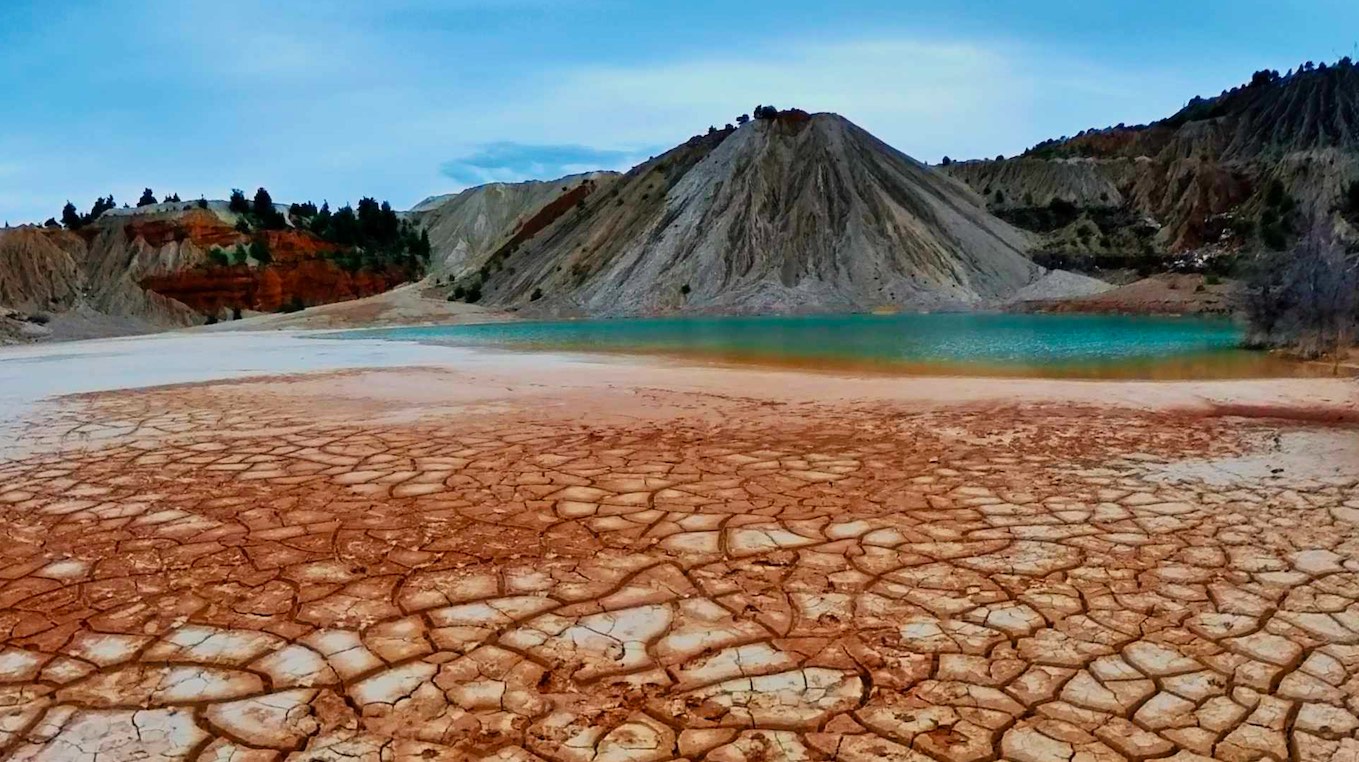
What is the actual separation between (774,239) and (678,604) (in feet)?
154

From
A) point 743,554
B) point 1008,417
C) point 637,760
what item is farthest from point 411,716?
point 1008,417

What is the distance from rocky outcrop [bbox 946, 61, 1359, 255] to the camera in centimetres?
5478

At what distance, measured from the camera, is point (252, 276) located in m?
62.1

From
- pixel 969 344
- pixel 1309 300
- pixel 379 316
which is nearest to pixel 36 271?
pixel 379 316

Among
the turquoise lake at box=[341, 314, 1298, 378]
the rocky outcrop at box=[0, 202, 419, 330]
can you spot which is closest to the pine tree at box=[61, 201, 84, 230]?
the rocky outcrop at box=[0, 202, 419, 330]

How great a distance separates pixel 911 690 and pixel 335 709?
6.00 ft

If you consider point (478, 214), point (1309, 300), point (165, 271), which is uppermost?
point (478, 214)

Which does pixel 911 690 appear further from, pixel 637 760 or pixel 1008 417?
pixel 1008 417

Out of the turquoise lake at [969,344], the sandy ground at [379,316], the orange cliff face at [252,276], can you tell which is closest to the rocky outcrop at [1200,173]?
the turquoise lake at [969,344]

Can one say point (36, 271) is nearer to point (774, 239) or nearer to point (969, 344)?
point (774, 239)

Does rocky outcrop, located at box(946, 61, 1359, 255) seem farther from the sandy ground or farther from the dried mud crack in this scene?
the dried mud crack

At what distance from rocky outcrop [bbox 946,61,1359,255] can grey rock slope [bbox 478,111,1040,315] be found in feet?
26.6

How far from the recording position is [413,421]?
8.47m

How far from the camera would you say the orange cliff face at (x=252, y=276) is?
6078 centimetres
